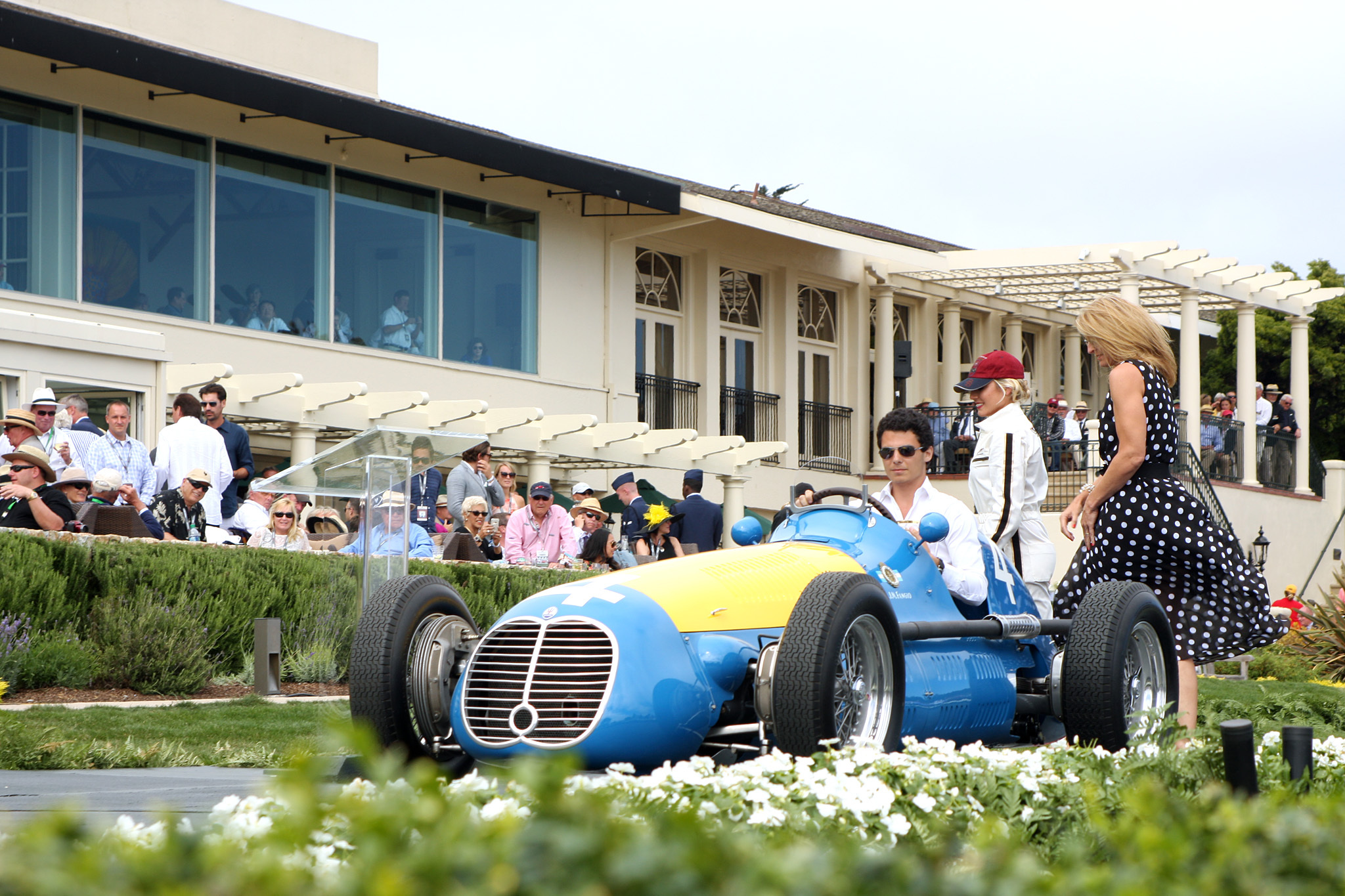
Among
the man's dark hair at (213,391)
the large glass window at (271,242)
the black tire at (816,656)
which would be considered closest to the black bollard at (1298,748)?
the black tire at (816,656)

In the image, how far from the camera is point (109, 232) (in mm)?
19984

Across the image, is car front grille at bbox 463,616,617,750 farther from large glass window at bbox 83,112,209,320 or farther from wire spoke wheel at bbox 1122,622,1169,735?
large glass window at bbox 83,112,209,320

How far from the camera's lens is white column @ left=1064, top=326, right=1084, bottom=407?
1463 inches

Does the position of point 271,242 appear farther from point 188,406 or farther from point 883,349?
point 883,349

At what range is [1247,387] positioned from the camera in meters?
33.2

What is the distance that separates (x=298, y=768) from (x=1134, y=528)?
5.67m

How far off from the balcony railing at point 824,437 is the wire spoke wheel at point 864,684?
2462cm

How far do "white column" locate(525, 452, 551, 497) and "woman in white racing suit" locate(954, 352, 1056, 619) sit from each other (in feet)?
47.1

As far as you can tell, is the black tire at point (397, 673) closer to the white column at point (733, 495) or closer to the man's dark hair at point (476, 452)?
the man's dark hair at point (476, 452)

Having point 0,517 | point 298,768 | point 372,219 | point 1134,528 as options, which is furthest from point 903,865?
point 372,219

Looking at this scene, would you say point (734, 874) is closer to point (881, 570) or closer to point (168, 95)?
point (881, 570)

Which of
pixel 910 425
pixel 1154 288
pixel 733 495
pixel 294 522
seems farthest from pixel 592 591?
pixel 1154 288

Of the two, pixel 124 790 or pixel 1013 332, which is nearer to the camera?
pixel 124 790

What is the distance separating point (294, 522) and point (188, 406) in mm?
1266
